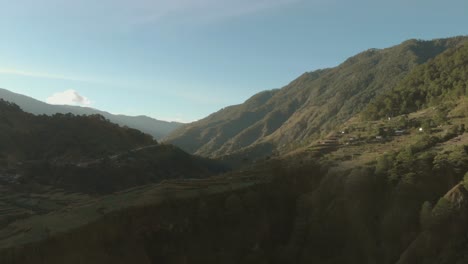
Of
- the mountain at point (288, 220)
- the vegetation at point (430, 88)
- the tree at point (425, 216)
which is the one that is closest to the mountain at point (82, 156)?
the mountain at point (288, 220)

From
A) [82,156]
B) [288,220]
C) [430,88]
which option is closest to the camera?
[288,220]

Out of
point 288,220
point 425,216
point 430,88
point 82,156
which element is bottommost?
point 288,220

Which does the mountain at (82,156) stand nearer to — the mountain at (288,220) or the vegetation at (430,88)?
the mountain at (288,220)

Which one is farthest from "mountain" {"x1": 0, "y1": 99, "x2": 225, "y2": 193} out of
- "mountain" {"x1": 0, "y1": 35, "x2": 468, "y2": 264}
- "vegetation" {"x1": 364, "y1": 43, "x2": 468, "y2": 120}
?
"vegetation" {"x1": 364, "y1": 43, "x2": 468, "y2": 120}

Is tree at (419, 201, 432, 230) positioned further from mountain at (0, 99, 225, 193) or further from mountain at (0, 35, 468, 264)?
mountain at (0, 99, 225, 193)

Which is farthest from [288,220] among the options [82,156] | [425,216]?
[82,156]

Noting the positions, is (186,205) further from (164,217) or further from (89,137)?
(89,137)

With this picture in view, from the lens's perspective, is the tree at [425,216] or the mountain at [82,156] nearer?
the tree at [425,216]

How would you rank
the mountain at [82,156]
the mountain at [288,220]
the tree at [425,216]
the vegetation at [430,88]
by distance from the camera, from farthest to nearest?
the vegetation at [430,88]
the mountain at [82,156]
the mountain at [288,220]
the tree at [425,216]

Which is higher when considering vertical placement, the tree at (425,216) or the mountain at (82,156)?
the mountain at (82,156)

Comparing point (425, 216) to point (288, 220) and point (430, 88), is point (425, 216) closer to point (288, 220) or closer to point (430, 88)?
point (288, 220)

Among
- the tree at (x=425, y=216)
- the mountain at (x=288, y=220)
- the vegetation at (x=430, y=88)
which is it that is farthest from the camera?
the vegetation at (x=430, y=88)

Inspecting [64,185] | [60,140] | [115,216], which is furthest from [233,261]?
[60,140]
